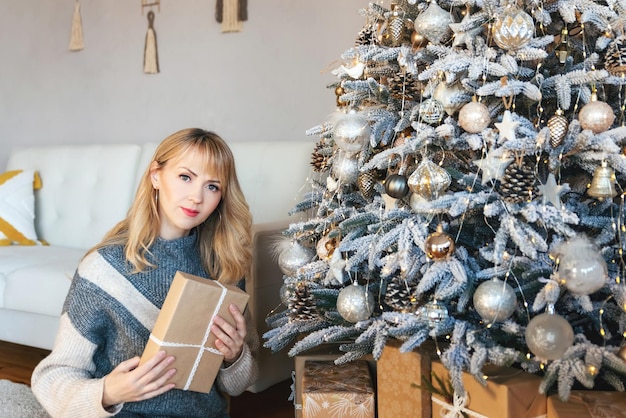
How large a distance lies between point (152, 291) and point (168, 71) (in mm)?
2042

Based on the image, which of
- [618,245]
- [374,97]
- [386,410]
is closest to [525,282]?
[618,245]

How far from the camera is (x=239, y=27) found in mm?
2955

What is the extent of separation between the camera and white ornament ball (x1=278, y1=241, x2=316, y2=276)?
1.50m

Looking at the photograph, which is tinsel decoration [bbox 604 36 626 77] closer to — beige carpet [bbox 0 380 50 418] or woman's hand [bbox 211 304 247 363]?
woman's hand [bbox 211 304 247 363]

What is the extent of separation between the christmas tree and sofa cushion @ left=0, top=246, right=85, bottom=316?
130cm

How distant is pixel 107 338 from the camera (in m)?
1.46

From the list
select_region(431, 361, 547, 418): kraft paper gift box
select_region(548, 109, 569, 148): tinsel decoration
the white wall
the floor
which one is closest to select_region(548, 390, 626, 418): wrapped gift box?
select_region(431, 361, 547, 418): kraft paper gift box

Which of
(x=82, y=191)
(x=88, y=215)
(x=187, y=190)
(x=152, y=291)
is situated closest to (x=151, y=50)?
(x=82, y=191)

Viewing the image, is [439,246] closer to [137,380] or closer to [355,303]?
[355,303]

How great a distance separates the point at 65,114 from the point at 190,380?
112 inches

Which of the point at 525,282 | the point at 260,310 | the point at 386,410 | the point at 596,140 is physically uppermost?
the point at 596,140

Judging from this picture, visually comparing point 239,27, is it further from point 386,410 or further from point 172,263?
point 386,410

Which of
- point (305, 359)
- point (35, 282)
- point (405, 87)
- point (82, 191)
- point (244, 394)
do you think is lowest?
point (244, 394)

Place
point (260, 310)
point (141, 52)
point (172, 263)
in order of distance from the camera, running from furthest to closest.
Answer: point (141, 52) < point (260, 310) < point (172, 263)
